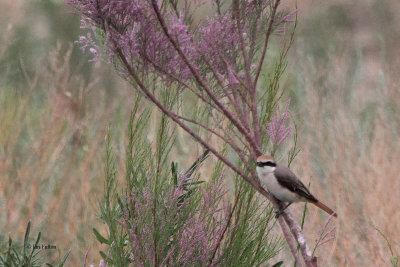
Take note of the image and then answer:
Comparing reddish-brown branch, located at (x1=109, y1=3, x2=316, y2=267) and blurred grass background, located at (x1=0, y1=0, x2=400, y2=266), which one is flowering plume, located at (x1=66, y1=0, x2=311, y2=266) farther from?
blurred grass background, located at (x1=0, y1=0, x2=400, y2=266)

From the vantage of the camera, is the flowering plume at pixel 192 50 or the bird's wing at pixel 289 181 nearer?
the flowering plume at pixel 192 50

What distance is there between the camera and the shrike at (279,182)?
2.37m

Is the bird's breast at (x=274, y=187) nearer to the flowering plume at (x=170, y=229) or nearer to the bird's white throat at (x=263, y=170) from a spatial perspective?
the bird's white throat at (x=263, y=170)

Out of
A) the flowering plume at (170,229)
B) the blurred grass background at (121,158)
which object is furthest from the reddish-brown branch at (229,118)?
the blurred grass background at (121,158)

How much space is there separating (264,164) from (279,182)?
0.50 ft

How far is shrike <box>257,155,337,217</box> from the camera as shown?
7.78ft

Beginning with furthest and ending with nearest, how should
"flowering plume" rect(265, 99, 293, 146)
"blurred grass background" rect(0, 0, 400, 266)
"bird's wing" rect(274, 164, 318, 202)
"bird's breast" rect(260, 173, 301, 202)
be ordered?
"blurred grass background" rect(0, 0, 400, 266) → "bird's wing" rect(274, 164, 318, 202) → "bird's breast" rect(260, 173, 301, 202) → "flowering plume" rect(265, 99, 293, 146)

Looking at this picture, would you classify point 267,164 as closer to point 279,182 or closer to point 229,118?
point 279,182

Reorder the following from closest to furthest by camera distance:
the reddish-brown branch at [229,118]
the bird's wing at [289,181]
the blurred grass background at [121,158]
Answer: the reddish-brown branch at [229,118], the bird's wing at [289,181], the blurred grass background at [121,158]

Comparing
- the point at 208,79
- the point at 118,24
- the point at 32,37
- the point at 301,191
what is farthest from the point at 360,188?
the point at 32,37

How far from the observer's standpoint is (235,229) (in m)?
2.54

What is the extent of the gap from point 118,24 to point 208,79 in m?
0.42

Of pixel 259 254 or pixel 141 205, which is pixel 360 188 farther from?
pixel 141 205

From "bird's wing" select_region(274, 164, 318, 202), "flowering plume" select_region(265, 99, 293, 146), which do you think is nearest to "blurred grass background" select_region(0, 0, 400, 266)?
"bird's wing" select_region(274, 164, 318, 202)
